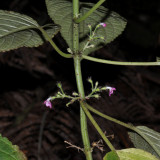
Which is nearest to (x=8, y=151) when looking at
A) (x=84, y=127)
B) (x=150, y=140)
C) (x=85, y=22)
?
(x=84, y=127)

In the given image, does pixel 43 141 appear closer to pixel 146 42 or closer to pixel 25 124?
pixel 25 124

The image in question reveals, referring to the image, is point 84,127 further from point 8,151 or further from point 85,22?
point 85,22

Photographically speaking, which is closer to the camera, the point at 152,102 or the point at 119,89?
the point at 119,89

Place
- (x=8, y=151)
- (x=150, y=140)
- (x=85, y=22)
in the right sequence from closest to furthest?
(x=8, y=151), (x=150, y=140), (x=85, y=22)

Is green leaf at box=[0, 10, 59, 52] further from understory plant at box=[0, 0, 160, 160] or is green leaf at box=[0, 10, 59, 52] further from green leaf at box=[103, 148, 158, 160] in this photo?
green leaf at box=[103, 148, 158, 160]

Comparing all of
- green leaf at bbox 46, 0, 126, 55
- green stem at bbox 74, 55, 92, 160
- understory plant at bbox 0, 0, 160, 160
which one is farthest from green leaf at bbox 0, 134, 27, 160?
green leaf at bbox 46, 0, 126, 55

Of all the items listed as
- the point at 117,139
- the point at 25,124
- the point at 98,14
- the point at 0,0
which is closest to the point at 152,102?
the point at 117,139

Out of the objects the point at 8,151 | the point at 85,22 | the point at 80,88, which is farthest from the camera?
the point at 85,22
